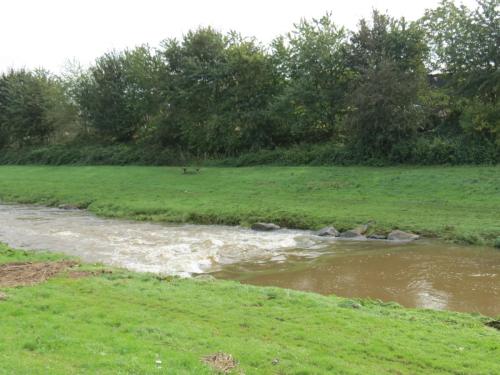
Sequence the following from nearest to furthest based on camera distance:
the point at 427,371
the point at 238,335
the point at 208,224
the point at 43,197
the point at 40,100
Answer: the point at 427,371 < the point at 238,335 < the point at 208,224 < the point at 43,197 < the point at 40,100

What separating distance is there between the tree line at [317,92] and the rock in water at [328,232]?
17.4m

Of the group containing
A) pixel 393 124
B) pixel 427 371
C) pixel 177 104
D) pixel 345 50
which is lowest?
pixel 427 371

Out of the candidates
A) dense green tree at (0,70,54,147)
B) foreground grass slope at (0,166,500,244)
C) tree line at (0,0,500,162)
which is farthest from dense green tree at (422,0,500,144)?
dense green tree at (0,70,54,147)

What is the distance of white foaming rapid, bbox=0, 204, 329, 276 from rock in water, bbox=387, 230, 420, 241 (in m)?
2.62

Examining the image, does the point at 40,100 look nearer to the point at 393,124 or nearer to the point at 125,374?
the point at 393,124

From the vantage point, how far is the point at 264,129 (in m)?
46.9

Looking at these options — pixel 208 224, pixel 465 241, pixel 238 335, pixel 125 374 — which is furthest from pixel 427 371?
pixel 208 224

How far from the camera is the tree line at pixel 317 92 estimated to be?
36.4 metres

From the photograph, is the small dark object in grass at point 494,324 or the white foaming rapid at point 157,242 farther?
the white foaming rapid at point 157,242

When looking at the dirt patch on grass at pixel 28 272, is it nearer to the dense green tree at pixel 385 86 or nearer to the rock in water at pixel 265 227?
the rock in water at pixel 265 227

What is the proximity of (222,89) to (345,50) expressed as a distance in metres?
13.4

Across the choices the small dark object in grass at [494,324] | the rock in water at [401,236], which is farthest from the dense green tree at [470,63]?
the small dark object in grass at [494,324]

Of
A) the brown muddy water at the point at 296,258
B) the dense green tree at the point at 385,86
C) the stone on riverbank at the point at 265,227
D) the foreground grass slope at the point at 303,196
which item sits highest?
the dense green tree at the point at 385,86

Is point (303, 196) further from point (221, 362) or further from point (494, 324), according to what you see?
point (221, 362)
